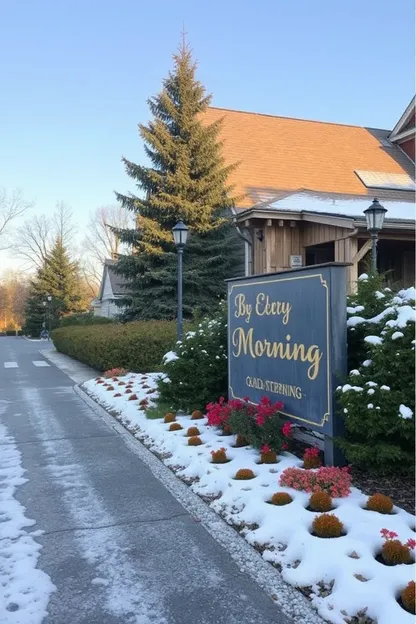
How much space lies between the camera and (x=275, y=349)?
5504 millimetres

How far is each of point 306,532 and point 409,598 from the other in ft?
2.82

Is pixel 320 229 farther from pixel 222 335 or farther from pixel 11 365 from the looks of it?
pixel 11 365

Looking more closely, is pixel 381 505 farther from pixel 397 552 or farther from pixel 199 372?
pixel 199 372

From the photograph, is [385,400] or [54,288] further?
[54,288]

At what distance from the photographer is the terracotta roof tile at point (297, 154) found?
58.1 ft

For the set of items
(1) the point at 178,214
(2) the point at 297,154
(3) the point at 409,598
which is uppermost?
(2) the point at 297,154

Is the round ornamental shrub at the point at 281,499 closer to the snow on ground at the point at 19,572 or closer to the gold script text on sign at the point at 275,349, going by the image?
the gold script text on sign at the point at 275,349

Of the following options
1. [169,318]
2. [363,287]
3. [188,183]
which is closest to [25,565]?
[363,287]

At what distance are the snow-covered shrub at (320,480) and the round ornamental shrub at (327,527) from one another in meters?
0.53

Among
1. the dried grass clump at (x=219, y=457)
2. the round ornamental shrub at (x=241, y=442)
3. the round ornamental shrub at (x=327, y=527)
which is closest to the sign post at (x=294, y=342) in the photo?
the round ornamental shrub at (x=241, y=442)

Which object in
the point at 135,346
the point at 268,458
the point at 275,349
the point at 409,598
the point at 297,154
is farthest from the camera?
the point at 297,154

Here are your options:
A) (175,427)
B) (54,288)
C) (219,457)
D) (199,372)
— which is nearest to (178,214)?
(199,372)

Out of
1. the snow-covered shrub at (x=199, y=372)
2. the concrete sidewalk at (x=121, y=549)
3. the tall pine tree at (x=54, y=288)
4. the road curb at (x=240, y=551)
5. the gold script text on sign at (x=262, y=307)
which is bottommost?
the concrete sidewalk at (x=121, y=549)

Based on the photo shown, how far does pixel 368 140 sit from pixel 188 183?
8.80 m
